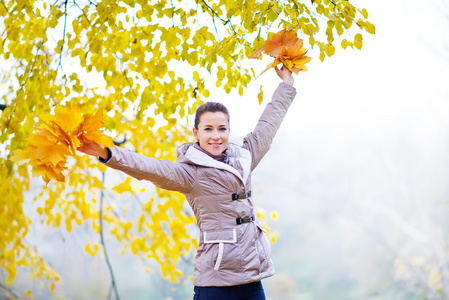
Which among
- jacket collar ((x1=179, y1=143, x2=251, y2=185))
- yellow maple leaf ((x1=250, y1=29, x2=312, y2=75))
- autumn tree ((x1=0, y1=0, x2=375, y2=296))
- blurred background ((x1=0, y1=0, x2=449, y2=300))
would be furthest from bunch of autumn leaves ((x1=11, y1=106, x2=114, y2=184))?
blurred background ((x1=0, y1=0, x2=449, y2=300))

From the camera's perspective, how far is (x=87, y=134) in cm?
143

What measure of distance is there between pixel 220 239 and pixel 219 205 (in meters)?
0.11

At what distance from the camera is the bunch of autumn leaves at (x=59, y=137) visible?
4.63 feet

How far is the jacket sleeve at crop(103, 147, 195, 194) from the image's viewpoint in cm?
148

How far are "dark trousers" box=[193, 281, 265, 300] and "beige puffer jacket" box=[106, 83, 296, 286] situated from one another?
0.03 m

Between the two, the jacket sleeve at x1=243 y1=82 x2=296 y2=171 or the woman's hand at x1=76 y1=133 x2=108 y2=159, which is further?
the jacket sleeve at x1=243 y1=82 x2=296 y2=171

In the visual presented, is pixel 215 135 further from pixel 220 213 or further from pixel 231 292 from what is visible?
pixel 231 292

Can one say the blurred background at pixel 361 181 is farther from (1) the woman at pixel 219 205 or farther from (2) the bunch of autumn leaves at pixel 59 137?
(2) the bunch of autumn leaves at pixel 59 137

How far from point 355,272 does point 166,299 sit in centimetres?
219

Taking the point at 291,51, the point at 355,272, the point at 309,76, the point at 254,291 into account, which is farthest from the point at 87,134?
the point at 355,272

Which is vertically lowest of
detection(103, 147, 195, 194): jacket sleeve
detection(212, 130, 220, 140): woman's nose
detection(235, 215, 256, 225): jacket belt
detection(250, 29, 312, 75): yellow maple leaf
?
detection(235, 215, 256, 225): jacket belt

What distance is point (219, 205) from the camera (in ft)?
5.64

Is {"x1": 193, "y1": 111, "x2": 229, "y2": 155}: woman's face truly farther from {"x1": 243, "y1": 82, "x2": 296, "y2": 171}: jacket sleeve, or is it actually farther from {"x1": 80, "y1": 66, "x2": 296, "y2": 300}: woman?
{"x1": 243, "y1": 82, "x2": 296, "y2": 171}: jacket sleeve

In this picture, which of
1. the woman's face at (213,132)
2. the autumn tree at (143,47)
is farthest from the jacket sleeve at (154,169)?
the autumn tree at (143,47)
